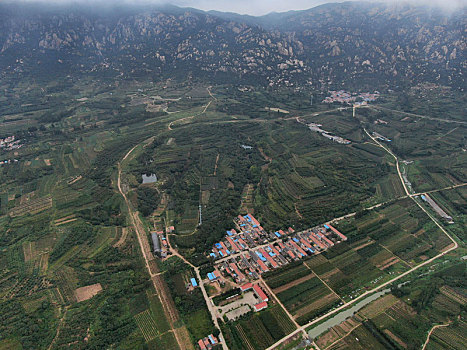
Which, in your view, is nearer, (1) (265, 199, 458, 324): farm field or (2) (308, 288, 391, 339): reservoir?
(2) (308, 288, 391, 339): reservoir

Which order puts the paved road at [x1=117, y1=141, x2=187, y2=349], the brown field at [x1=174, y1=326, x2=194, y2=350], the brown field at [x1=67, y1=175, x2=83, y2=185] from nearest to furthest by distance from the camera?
the brown field at [x1=174, y1=326, x2=194, y2=350] < the paved road at [x1=117, y1=141, x2=187, y2=349] < the brown field at [x1=67, y1=175, x2=83, y2=185]

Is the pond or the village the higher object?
the village

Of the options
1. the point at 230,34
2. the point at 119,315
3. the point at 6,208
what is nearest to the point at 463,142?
the point at 119,315

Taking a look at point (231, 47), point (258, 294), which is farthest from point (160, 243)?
point (231, 47)

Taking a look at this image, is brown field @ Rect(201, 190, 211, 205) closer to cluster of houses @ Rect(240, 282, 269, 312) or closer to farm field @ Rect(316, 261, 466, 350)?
cluster of houses @ Rect(240, 282, 269, 312)

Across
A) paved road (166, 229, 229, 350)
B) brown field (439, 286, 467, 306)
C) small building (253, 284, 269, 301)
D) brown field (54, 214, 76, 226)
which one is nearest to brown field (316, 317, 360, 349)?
small building (253, 284, 269, 301)

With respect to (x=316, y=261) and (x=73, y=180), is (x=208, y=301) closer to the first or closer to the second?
(x=316, y=261)
